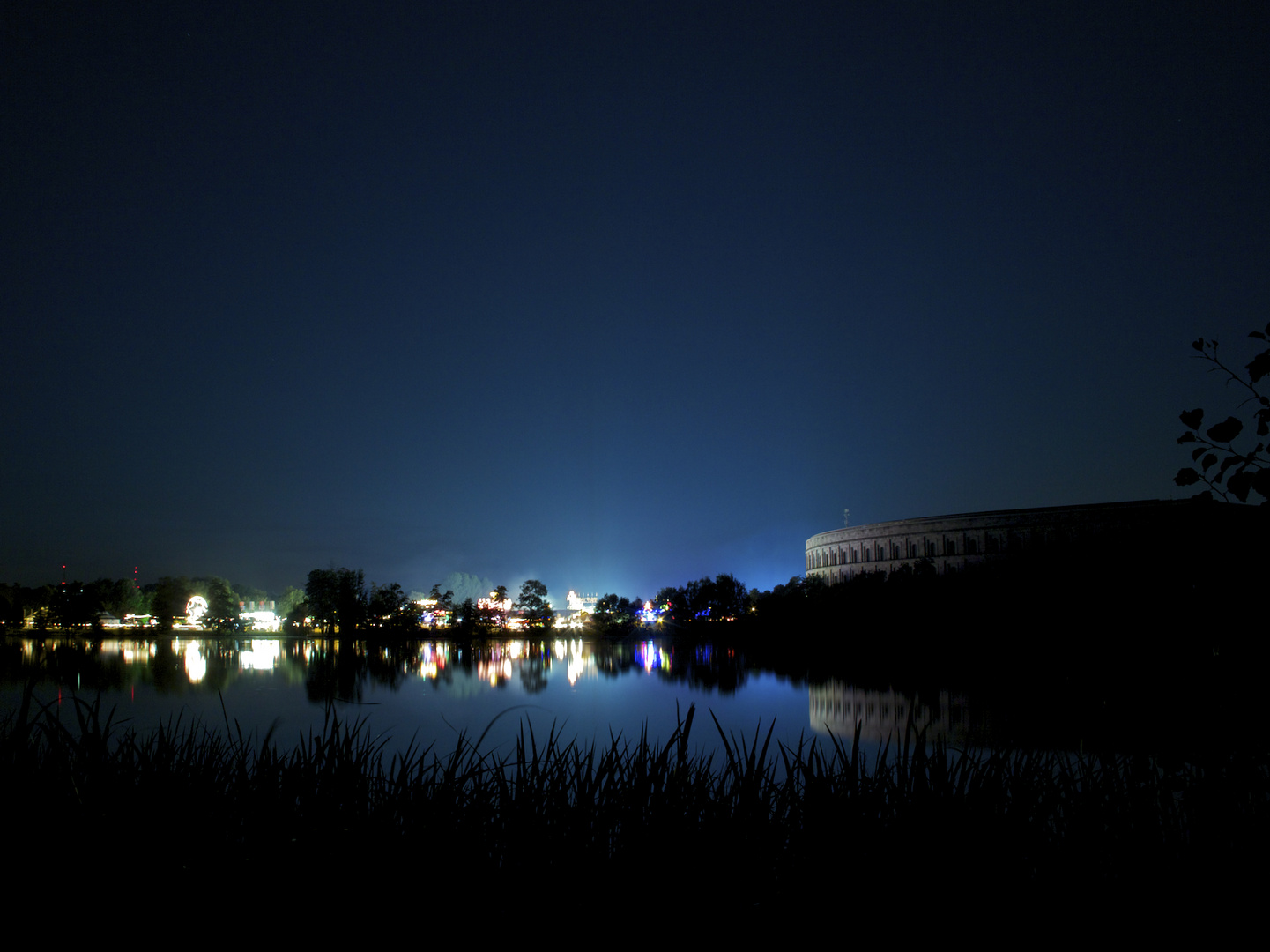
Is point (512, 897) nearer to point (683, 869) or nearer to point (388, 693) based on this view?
point (683, 869)

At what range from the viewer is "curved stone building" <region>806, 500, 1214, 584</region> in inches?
3583

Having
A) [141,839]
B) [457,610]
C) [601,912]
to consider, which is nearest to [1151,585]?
[601,912]

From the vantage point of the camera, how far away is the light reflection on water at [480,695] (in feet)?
106

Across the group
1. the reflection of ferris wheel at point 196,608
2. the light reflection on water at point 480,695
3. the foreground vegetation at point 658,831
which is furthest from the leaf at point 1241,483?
the reflection of ferris wheel at point 196,608

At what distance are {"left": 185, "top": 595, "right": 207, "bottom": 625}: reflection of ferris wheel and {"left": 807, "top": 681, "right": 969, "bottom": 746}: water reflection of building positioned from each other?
130691 millimetres

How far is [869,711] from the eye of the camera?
4181cm

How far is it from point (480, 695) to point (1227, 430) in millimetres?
52683

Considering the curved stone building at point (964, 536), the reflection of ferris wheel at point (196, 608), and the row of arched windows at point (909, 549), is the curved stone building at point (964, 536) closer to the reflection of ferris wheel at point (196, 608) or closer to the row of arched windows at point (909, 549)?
the row of arched windows at point (909, 549)

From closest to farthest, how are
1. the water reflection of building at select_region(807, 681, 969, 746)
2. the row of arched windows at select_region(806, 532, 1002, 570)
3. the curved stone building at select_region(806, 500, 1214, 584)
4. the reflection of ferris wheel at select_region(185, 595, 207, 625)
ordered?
the water reflection of building at select_region(807, 681, 969, 746) → the curved stone building at select_region(806, 500, 1214, 584) → the row of arched windows at select_region(806, 532, 1002, 570) → the reflection of ferris wheel at select_region(185, 595, 207, 625)

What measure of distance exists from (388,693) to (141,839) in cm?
4976

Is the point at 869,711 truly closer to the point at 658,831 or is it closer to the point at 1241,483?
the point at 658,831

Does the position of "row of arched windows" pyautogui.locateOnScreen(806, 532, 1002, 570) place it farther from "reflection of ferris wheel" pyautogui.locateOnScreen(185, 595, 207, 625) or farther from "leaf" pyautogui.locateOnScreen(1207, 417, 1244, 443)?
"reflection of ferris wheel" pyautogui.locateOnScreen(185, 595, 207, 625)

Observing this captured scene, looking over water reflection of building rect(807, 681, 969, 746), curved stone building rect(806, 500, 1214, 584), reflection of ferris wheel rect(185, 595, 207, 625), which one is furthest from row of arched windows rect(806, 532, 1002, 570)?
reflection of ferris wheel rect(185, 595, 207, 625)

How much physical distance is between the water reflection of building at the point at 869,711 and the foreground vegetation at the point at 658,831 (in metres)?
27.0
